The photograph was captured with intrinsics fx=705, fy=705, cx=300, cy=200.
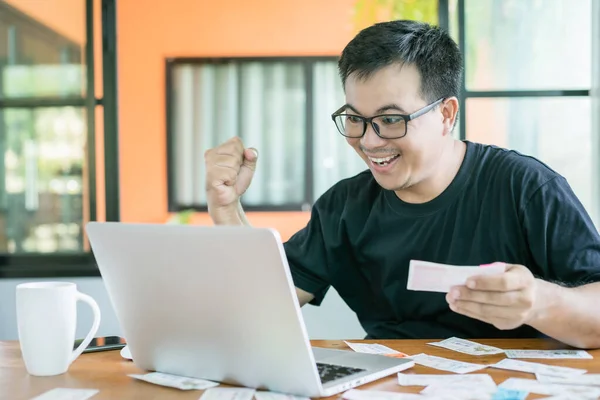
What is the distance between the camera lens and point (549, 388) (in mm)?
A: 1006

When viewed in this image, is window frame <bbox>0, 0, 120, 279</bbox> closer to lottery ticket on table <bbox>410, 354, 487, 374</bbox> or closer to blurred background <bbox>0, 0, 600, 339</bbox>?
blurred background <bbox>0, 0, 600, 339</bbox>

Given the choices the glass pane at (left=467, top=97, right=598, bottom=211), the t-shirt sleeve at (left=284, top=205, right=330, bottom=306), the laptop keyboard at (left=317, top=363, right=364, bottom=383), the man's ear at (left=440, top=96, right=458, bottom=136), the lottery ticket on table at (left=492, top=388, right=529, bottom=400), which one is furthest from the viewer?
the glass pane at (left=467, top=97, right=598, bottom=211)

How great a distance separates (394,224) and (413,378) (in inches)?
25.2

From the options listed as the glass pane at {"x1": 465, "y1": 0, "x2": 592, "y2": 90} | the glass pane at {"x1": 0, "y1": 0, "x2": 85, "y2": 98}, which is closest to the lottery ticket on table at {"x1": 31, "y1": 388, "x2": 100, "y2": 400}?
the glass pane at {"x1": 0, "y1": 0, "x2": 85, "y2": 98}

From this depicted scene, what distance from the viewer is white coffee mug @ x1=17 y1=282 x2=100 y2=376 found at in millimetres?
1078

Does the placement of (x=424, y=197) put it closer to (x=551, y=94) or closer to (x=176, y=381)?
(x=176, y=381)

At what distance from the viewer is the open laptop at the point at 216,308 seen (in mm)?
917

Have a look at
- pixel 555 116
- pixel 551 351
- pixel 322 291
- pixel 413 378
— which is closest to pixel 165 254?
pixel 413 378

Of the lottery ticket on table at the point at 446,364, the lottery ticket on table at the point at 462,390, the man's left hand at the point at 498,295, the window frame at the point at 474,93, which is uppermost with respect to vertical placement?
the window frame at the point at 474,93

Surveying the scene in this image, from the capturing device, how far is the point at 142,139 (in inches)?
241

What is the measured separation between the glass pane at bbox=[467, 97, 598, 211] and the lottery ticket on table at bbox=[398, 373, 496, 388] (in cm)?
237

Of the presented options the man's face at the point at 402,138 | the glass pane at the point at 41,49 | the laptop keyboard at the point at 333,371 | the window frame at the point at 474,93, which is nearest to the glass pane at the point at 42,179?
the glass pane at the point at 41,49

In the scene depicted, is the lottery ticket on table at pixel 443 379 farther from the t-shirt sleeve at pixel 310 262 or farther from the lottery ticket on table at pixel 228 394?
the t-shirt sleeve at pixel 310 262

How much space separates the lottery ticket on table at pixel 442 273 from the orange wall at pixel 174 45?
503cm
